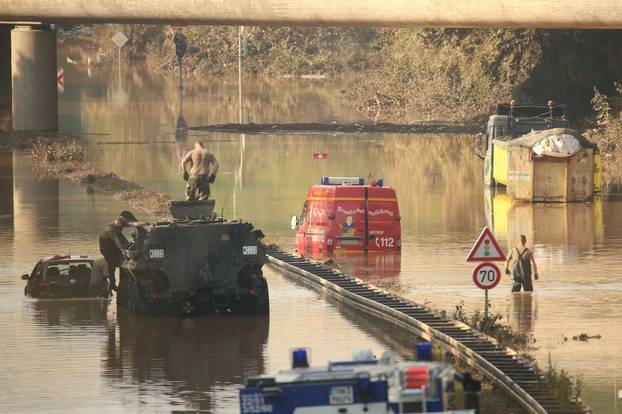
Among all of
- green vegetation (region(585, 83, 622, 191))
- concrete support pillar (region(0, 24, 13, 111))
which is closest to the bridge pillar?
concrete support pillar (region(0, 24, 13, 111))

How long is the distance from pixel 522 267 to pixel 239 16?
101ft

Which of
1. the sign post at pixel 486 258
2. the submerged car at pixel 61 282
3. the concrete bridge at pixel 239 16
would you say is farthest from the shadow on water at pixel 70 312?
the concrete bridge at pixel 239 16

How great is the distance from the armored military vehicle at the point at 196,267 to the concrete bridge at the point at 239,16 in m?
25.8

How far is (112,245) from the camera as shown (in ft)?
103

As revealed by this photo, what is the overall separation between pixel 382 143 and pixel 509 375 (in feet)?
155

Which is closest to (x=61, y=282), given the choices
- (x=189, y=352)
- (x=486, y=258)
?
(x=189, y=352)

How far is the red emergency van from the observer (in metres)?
37.8

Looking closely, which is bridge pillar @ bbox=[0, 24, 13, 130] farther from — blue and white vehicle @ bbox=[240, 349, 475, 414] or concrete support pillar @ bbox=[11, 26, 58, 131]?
blue and white vehicle @ bbox=[240, 349, 475, 414]

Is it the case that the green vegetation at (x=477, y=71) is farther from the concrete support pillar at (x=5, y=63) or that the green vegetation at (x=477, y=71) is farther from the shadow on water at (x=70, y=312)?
the shadow on water at (x=70, y=312)

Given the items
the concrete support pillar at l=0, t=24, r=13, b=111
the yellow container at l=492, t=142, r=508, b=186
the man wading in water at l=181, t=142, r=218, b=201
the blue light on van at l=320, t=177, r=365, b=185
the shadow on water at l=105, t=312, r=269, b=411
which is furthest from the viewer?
the concrete support pillar at l=0, t=24, r=13, b=111

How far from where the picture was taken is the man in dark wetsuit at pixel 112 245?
102 ft

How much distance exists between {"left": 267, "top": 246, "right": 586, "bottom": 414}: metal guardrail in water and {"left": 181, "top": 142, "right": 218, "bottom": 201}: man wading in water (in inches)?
174

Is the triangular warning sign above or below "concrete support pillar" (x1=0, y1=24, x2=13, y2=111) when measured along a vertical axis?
below

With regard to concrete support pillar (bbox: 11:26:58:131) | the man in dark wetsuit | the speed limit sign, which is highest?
concrete support pillar (bbox: 11:26:58:131)
